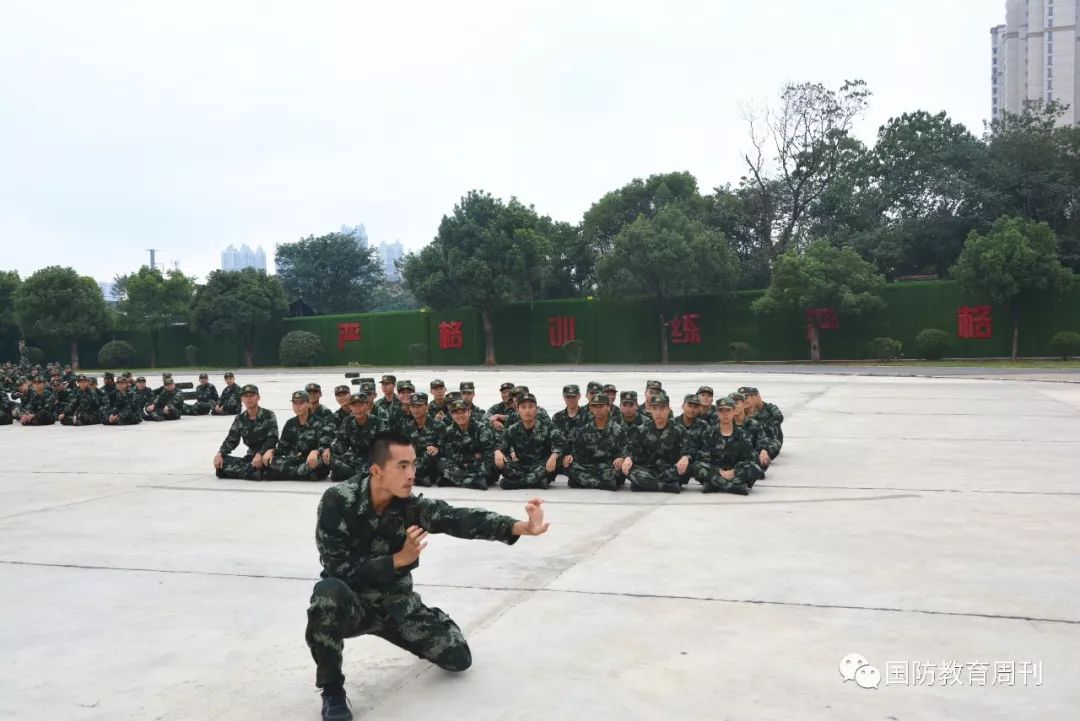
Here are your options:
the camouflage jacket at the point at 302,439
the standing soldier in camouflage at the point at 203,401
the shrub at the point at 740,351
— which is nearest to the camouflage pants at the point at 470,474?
the camouflage jacket at the point at 302,439

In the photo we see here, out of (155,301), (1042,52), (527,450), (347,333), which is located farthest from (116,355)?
(1042,52)

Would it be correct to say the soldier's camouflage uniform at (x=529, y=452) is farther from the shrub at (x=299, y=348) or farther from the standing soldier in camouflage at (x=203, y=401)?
the shrub at (x=299, y=348)

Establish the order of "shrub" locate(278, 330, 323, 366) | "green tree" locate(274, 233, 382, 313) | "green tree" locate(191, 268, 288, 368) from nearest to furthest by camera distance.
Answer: "shrub" locate(278, 330, 323, 366) < "green tree" locate(191, 268, 288, 368) < "green tree" locate(274, 233, 382, 313)

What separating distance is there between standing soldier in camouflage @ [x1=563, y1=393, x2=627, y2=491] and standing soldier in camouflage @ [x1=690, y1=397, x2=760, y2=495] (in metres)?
0.80

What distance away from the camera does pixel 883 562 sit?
6.29 meters

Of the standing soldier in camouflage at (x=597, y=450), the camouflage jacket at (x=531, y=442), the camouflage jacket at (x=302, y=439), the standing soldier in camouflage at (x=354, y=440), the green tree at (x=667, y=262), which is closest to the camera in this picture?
the standing soldier in camouflage at (x=597, y=450)

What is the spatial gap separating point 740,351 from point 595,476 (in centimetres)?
2850

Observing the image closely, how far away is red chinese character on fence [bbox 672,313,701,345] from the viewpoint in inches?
1569

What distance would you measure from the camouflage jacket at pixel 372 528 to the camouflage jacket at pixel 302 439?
262 inches

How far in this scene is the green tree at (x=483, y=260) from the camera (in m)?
42.6

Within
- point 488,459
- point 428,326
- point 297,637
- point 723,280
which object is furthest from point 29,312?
point 297,637

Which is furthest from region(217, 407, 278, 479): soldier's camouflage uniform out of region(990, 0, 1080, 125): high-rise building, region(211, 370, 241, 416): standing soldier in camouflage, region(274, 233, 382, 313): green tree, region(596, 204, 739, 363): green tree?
region(990, 0, 1080, 125): high-rise building

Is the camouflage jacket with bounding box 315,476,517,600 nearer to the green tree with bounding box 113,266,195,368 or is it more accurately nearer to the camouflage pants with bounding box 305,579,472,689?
the camouflage pants with bounding box 305,579,472,689

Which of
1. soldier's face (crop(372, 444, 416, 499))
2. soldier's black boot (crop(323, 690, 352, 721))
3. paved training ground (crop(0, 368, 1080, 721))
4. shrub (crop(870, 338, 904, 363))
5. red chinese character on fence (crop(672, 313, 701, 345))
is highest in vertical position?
red chinese character on fence (crop(672, 313, 701, 345))
